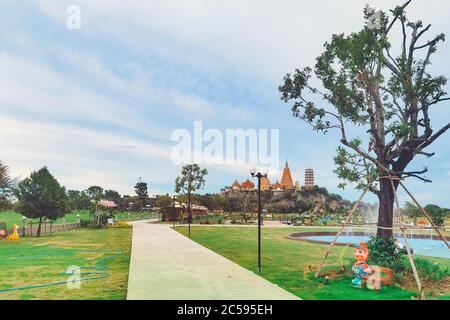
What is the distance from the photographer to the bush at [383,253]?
459 inches

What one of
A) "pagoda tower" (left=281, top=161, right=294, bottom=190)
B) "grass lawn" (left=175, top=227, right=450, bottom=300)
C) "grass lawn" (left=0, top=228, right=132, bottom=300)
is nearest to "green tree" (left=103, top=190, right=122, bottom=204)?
"pagoda tower" (left=281, top=161, right=294, bottom=190)

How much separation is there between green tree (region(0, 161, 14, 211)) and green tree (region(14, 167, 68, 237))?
1.06 meters

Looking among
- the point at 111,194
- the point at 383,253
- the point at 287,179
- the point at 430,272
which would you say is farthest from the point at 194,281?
the point at 287,179

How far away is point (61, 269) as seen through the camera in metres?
12.9

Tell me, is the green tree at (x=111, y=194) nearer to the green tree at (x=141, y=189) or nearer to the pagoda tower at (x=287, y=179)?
the green tree at (x=141, y=189)

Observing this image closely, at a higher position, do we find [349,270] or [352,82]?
[352,82]

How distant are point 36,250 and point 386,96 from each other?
55.4ft

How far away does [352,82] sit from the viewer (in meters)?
13.8

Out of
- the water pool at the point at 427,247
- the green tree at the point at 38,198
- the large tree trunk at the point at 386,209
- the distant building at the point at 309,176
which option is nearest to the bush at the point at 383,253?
the large tree trunk at the point at 386,209

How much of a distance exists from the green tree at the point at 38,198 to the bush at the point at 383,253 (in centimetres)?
2255

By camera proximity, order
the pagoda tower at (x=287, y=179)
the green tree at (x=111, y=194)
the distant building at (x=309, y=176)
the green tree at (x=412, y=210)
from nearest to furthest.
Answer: the green tree at (x=412, y=210)
the green tree at (x=111, y=194)
the pagoda tower at (x=287, y=179)
the distant building at (x=309, y=176)

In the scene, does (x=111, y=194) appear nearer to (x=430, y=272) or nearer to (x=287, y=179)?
(x=287, y=179)

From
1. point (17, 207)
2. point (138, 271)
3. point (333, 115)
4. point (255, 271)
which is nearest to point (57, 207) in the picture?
point (17, 207)
